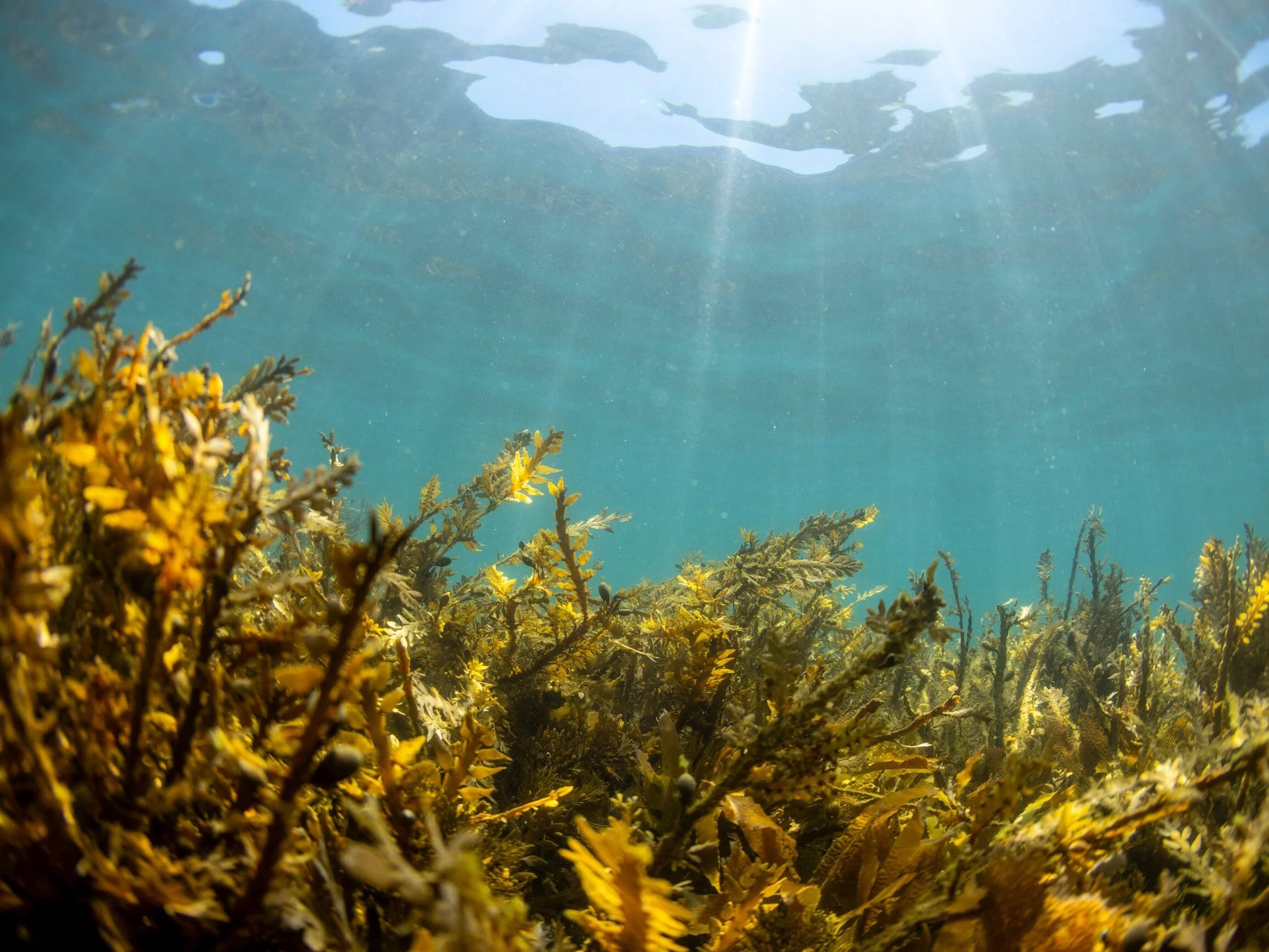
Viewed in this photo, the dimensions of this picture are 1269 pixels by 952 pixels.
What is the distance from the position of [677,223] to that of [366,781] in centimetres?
2003

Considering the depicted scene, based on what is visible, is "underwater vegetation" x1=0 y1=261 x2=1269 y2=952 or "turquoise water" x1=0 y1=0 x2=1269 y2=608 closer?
"underwater vegetation" x1=0 y1=261 x2=1269 y2=952

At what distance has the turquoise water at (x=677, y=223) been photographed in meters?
14.1

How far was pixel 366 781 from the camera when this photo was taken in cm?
104

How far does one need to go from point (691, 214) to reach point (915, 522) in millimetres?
58919

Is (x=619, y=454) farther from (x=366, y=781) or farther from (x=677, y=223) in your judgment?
(x=366, y=781)

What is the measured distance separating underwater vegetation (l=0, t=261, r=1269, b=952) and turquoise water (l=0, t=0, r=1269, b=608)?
13279mm

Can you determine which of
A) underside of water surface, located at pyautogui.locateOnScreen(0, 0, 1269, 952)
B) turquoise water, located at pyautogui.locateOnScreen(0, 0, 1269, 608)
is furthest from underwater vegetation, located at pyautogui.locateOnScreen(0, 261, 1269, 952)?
turquoise water, located at pyautogui.locateOnScreen(0, 0, 1269, 608)

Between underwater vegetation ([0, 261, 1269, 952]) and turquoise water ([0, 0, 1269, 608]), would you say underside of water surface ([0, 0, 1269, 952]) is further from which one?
turquoise water ([0, 0, 1269, 608])

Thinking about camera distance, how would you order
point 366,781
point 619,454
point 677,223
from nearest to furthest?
point 366,781
point 677,223
point 619,454

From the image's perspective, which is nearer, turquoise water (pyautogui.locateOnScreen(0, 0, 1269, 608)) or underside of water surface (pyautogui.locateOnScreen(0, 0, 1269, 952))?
underside of water surface (pyautogui.locateOnScreen(0, 0, 1269, 952))

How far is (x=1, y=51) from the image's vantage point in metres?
14.3

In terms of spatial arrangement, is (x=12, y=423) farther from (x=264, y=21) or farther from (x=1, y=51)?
(x=1, y=51)

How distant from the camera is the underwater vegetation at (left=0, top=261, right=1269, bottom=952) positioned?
27.3 inches

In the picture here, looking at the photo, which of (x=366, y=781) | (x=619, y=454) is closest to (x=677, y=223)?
(x=366, y=781)
